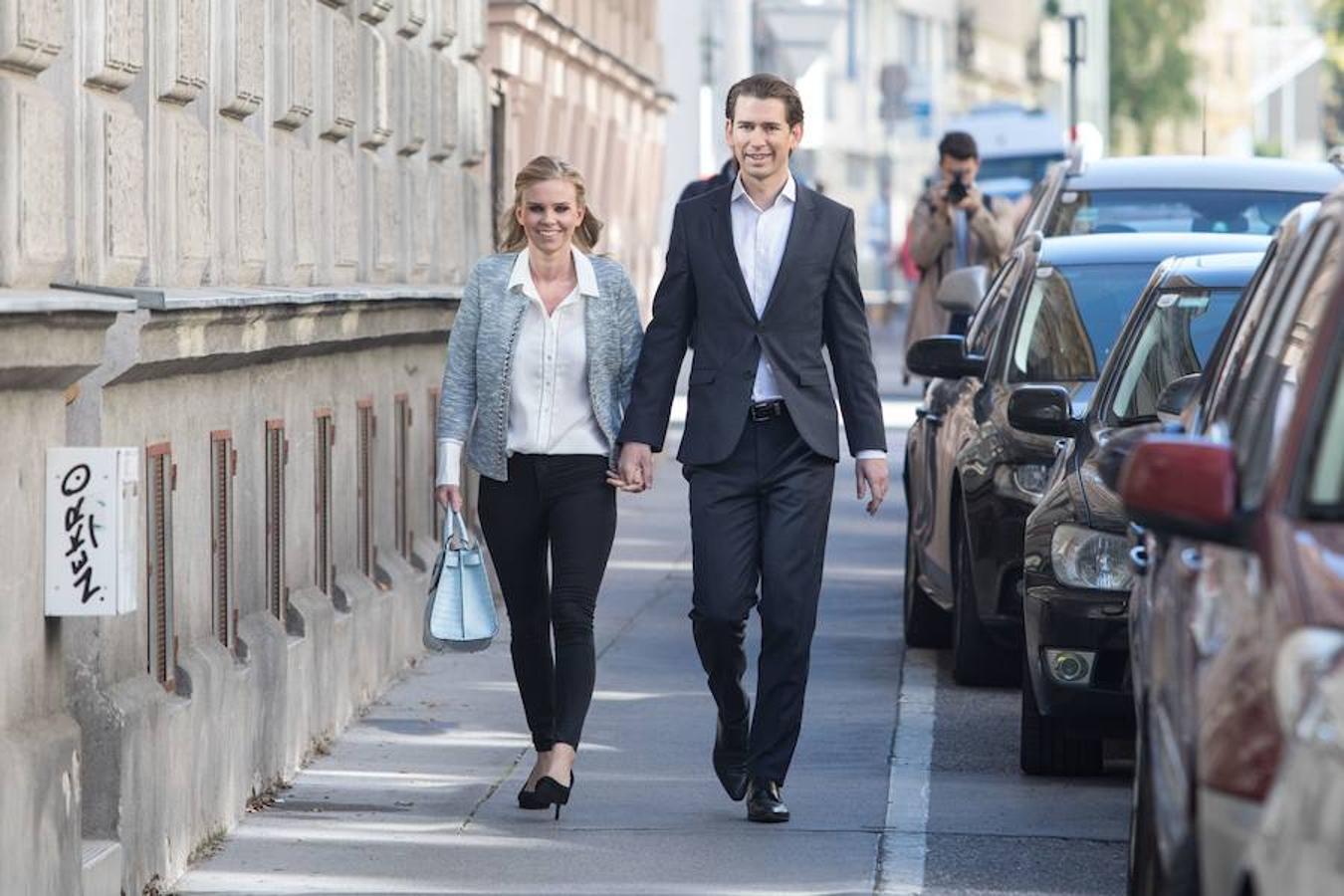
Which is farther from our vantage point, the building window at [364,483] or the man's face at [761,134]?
the building window at [364,483]

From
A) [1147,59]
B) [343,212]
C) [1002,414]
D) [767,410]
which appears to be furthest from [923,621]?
[1147,59]

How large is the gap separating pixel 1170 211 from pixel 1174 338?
4.20 meters

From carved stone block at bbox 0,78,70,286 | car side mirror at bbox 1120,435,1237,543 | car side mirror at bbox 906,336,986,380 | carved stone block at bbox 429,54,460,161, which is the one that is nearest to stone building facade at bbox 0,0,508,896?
carved stone block at bbox 0,78,70,286

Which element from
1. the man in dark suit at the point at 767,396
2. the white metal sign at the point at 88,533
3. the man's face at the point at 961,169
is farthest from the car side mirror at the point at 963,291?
the white metal sign at the point at 88,533

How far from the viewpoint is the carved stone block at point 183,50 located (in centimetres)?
930

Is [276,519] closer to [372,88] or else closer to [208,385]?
[208,385]

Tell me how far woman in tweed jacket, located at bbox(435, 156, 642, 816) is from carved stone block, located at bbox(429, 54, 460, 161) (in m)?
5.59

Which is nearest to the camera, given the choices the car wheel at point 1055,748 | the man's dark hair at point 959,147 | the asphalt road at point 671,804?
the asphalt road at point 671,804

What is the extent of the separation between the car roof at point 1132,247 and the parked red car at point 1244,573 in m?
6.35

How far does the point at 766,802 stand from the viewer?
9.31 m

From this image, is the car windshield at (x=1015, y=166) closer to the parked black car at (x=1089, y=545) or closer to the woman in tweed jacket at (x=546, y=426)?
the parked black car at (x=1089, y=545)

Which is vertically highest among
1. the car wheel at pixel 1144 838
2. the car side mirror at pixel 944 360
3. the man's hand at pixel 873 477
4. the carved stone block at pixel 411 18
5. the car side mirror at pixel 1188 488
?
the carved stone block at pixel 411 18

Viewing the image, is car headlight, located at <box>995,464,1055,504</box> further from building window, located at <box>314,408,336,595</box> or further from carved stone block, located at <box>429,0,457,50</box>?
carved stone block, located at <box>429,0,457,50</box>

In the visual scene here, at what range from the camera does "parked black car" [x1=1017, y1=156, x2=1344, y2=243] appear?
14.5 meters
